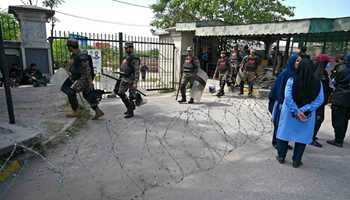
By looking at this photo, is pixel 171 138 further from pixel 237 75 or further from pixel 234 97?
pixel 237 75

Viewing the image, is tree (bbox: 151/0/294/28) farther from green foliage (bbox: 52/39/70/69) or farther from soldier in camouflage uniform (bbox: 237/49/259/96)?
green foliage (bbox: 52/39/70/69)

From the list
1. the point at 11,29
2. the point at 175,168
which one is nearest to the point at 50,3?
the point at 11,29

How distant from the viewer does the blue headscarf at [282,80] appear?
333 cm

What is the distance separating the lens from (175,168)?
3.49 meters

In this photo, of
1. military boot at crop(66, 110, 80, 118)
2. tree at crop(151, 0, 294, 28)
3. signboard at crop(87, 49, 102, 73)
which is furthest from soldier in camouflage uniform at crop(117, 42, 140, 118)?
tree at crop(151, 0, 294, 28)

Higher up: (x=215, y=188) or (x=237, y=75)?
(x=237, y=75)

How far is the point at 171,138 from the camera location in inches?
184

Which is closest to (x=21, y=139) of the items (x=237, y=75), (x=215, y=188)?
(x=215, y=188)

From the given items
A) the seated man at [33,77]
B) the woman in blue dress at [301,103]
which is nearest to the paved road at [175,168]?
the woman in blue dress at [301,103]

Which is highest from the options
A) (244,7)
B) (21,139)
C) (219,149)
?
(244,7)

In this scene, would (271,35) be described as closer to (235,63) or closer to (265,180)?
(235,63)

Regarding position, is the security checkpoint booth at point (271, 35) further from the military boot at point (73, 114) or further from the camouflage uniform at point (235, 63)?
the military boot at point (73, 114)

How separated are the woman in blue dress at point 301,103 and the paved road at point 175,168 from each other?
20.9 inches

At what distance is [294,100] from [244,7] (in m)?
16.7
